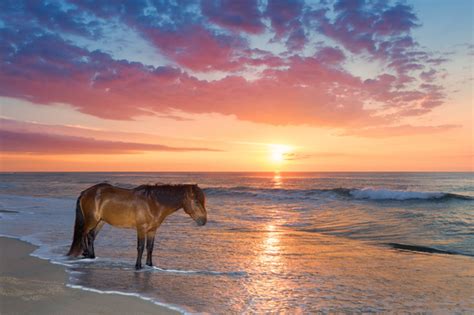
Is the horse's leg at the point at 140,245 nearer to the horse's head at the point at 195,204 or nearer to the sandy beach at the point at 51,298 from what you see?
the horse's head at the point at 195,204

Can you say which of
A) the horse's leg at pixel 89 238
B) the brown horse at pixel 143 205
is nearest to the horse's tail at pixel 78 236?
the horse's leg at pixel 89 238

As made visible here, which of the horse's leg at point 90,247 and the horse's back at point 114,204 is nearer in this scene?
the horse's back at point 114,204

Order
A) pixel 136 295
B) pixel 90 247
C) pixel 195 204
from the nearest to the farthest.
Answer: pixel 136 295 < pixel 195 204 < pixel 90 247

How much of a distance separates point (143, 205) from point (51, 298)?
8.24 feet

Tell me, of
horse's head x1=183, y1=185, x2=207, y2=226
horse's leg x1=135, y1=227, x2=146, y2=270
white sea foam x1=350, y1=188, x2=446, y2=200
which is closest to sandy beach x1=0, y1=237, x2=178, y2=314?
horse's leg x1=135, y1=227, x2=146, y2=270

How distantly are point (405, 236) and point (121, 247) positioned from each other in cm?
890

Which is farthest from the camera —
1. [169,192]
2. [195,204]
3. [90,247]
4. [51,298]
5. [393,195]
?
[393,195]

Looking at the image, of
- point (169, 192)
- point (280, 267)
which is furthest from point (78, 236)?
point (280, 267)

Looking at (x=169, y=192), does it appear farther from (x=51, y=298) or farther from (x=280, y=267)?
(x=51, y=298)

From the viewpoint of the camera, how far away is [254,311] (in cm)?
473

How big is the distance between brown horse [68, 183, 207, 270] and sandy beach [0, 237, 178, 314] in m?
1.30

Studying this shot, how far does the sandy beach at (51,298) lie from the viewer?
181 inches

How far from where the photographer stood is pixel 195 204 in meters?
7.16

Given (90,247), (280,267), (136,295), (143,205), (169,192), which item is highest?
(169,192)
